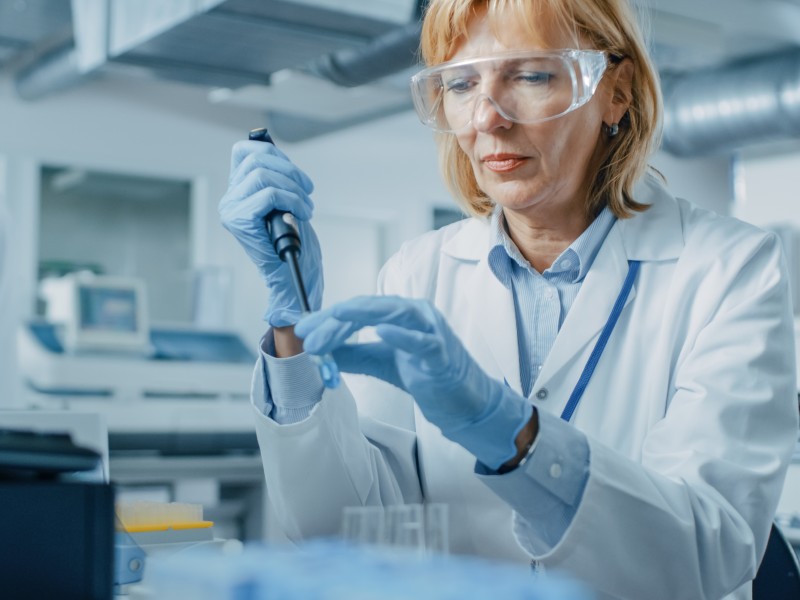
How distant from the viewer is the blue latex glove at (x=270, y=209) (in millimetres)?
1175

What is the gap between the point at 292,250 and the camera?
109 centimetres

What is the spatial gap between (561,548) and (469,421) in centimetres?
17

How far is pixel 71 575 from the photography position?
72 centimetres

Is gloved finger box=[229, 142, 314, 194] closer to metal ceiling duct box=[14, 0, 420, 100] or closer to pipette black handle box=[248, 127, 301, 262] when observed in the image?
pipette black handle box=[248, 127, 301, 262]

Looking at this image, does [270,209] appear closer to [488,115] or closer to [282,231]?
[282,231]

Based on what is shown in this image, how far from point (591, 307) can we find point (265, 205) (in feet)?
1.52

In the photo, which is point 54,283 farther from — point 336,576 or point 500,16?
point 336,576

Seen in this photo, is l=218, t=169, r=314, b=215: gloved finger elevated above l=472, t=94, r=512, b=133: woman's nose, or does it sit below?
A: below

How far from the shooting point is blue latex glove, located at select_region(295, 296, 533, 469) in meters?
0.87

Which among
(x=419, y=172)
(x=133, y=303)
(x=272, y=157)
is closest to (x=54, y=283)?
(x=133, y=303)

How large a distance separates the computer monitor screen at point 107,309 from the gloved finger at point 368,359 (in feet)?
12.6

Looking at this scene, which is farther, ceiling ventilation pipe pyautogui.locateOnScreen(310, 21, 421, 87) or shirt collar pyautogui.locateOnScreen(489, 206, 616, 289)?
ceiling ventilation pipe pyautogui.locateOnScreen(310, 21, 421, 87)

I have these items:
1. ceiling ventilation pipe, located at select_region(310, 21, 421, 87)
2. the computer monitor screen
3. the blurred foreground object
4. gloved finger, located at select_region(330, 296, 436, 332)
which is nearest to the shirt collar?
gloved finger, located at select_region(330, 296, 436, 332)

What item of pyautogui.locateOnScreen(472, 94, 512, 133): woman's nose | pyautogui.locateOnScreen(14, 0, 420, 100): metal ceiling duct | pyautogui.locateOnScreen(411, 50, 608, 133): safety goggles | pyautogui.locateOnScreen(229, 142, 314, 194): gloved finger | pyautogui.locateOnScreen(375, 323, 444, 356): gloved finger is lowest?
pyautogui.locateOnScreen(375, 323, 444, 356): gloved finger
